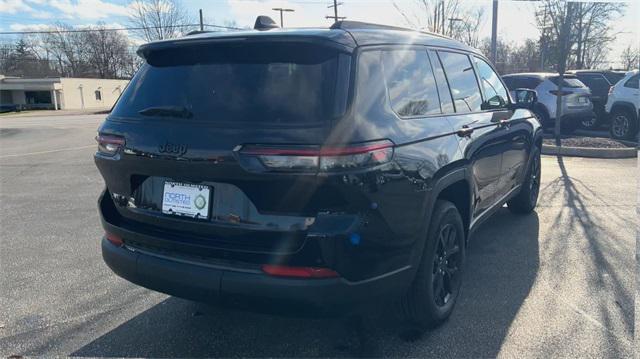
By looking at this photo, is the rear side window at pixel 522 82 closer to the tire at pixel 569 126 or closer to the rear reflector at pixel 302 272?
the tire at pixel 569 126

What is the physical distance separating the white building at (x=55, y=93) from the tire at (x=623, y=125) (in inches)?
2172

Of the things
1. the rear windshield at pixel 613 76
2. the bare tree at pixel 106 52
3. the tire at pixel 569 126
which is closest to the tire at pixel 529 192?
the tire at pixel 569 126

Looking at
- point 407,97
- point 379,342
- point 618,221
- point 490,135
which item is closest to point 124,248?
point 379,342

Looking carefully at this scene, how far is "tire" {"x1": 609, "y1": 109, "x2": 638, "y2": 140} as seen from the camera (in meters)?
11.8

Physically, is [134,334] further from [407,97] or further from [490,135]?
[490,135]

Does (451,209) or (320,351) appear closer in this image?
(320,351)

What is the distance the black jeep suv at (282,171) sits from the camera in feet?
7.72

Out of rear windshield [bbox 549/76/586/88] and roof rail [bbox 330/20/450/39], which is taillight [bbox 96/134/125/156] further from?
rear windshield [bbox 549/76/586/88]

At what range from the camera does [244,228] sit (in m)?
2.47

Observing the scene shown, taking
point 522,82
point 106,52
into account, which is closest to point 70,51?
point 106,52

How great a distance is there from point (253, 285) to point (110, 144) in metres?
1.25

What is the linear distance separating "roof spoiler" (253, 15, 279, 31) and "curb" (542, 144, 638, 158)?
9.05 m

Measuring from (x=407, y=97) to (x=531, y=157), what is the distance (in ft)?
10.4

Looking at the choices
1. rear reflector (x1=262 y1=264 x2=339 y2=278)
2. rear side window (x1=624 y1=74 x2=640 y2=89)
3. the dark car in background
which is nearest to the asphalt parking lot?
rear reflector (x1=262 y1=264 x2=339 y2=278)
